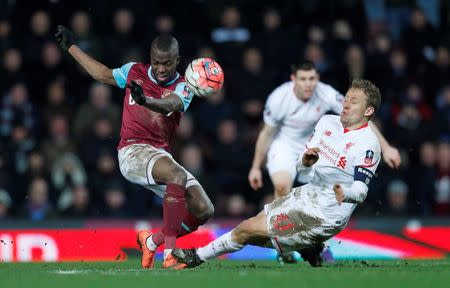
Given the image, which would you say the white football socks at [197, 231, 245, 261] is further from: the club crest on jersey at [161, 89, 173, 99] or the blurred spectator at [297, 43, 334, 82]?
the blurred spectator at [297, 43, 334, 82]

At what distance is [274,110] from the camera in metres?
11.7

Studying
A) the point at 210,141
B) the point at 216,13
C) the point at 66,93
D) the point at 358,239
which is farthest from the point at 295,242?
the point at 216,13

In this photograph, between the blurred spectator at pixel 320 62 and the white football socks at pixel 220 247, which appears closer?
the white football socks at pixel 220 247

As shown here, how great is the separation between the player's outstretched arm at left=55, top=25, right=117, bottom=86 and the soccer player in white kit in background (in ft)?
7.07

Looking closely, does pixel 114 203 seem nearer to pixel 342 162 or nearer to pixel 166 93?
pixel 166 93

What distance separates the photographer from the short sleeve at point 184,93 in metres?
9.63

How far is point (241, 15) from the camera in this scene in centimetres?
1611

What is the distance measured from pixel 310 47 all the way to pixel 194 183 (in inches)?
220

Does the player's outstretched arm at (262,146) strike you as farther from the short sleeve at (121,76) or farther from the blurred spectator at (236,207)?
the blurred spectator at (236,207)

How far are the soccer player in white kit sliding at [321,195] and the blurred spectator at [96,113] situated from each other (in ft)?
17.3

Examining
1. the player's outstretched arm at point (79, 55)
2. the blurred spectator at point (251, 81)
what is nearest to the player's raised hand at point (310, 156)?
the player's outstretched arm at point (79, 55)

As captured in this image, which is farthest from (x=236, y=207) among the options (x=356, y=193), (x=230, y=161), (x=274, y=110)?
(x=356, y=193)

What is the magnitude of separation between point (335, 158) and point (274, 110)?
Result: 2667 mm

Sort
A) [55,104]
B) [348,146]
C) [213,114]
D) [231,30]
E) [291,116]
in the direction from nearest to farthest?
[348,146] < [291,116] < [55,104] < [213,114] < [231,30]
